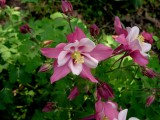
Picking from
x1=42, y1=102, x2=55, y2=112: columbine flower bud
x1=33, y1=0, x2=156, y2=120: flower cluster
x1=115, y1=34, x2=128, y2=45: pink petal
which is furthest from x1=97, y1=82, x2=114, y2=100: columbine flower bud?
x1=42, y1=102, x2=55, y2=112: columbine flower bud

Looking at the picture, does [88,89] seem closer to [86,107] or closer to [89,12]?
[86,107]

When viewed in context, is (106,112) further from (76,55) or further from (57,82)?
(57,82)

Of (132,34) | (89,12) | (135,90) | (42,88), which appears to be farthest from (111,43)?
(89,12)

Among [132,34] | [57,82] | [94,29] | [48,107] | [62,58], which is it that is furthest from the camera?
[57,82]

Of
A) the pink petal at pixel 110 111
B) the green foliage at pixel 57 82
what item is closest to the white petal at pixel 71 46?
the green foliage at pixel 57 82

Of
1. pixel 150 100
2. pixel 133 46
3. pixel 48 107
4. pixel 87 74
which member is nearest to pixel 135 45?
pixel 133 46

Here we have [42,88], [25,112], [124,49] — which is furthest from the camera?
[25,112]

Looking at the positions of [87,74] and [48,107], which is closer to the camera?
[87,74]

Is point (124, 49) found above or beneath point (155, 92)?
above
